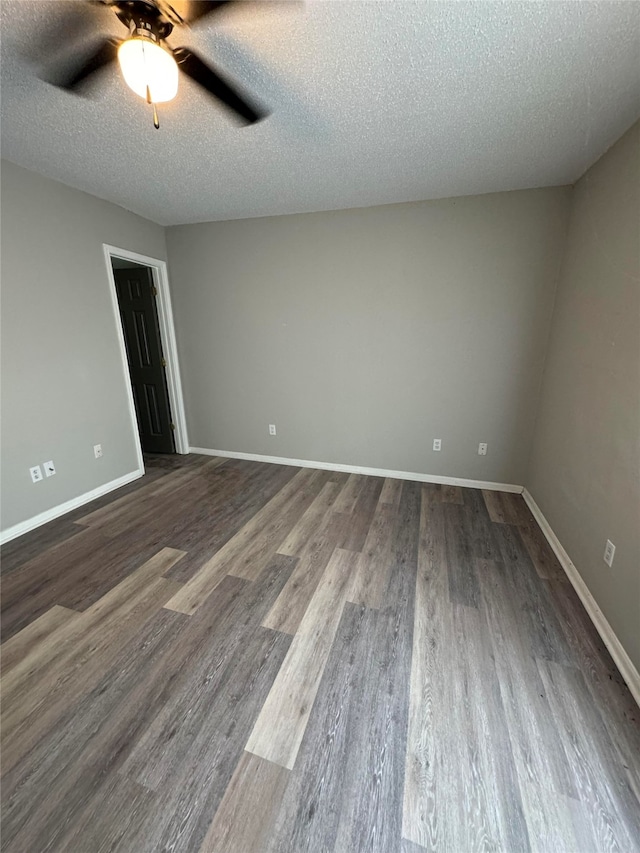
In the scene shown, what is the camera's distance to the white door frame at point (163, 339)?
3.05 m

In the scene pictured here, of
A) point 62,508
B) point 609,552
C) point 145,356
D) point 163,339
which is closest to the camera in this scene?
point 609,552

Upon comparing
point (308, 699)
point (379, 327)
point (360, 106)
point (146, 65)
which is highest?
point (360, 106)

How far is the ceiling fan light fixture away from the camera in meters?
1.11

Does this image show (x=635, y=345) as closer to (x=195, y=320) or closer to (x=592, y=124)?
(x=592, y=124)

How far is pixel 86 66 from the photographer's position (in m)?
1.24

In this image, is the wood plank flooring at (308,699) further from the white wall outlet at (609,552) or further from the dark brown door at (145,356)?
the dark brown door at (145,356)

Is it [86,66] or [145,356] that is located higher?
[86,66]

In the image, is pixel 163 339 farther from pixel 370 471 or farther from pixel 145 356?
pixel 370 471

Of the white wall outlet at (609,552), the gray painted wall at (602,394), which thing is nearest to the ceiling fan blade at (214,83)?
the gray painted wall at (602,394)

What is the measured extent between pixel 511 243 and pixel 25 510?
431 cm

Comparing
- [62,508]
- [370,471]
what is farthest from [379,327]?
[62,508]

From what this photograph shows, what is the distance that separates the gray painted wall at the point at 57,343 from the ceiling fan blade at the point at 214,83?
1.94m

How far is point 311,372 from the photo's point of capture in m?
3.41

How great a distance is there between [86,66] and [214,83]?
0.49 metres
